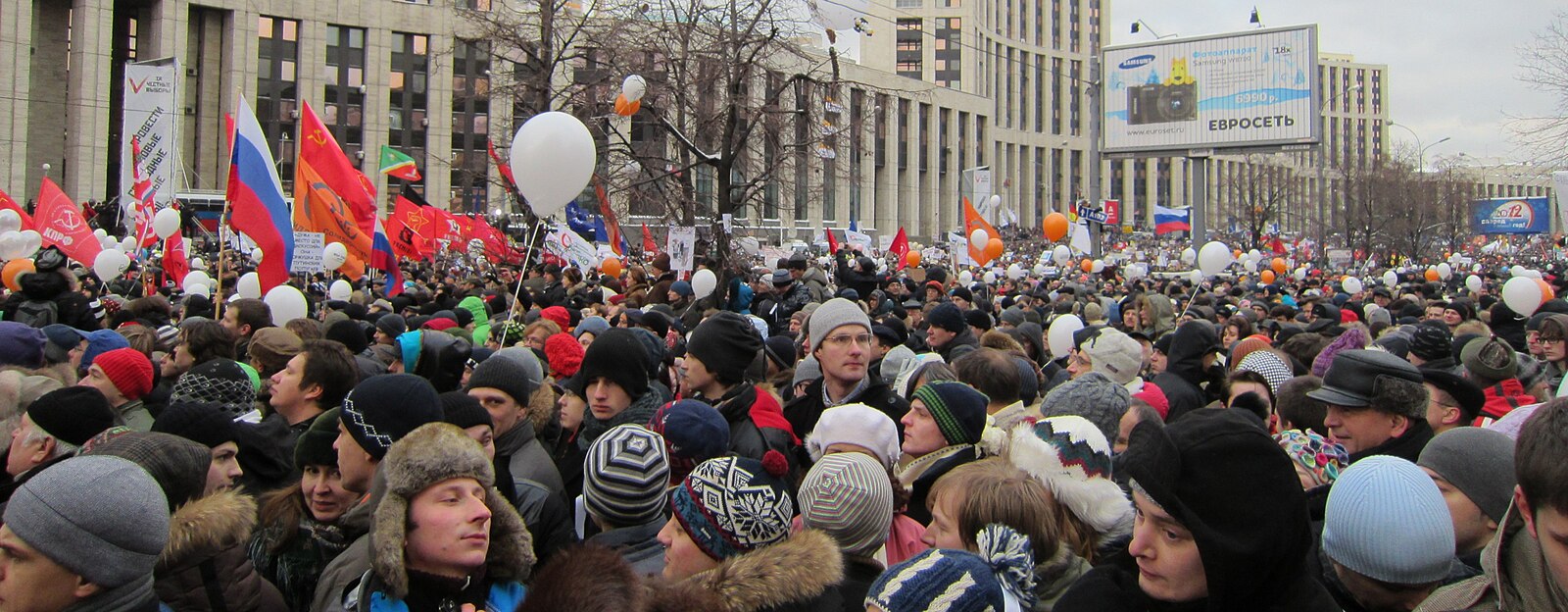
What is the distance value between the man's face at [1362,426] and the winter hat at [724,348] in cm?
225

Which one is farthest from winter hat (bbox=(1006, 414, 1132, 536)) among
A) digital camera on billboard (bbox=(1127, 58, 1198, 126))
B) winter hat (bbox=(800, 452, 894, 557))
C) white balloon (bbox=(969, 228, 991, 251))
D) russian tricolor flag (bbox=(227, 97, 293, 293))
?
digital camera on billboard (bbox=(1127, 58, 1198, 126))

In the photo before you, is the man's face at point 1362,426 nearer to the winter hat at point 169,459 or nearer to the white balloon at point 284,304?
the winter hat at point 169,459

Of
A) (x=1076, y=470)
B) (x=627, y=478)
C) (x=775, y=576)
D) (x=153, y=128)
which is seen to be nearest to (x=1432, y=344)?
(x=1076, y=470)

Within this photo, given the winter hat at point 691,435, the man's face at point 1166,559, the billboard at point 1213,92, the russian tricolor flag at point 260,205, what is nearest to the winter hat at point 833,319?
the winter hat at point 691,435

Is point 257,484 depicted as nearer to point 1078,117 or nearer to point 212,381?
point 212,381

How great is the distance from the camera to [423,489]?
8.93 ft

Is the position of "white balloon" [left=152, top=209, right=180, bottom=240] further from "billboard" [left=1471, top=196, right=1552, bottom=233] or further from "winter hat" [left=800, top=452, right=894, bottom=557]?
"billboard" [left=1471, top=196, right=1552, bottom=233]

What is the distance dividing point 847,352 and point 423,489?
2.64 metres

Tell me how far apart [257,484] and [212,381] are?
25.3 inches

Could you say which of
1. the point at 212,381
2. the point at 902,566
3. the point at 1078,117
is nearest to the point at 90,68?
the point at 212,381

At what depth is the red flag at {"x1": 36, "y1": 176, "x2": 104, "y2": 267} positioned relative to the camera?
14.3 metres

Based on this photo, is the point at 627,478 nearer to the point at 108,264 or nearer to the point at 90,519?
the point at 90,519

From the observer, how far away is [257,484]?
13.4 ft

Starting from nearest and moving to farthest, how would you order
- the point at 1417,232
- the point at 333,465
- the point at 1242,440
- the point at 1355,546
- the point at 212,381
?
the point at 1242,440 < the point at 1355,546 < the point at 333,465 < the point at 212,381 < the point at 1417,232
